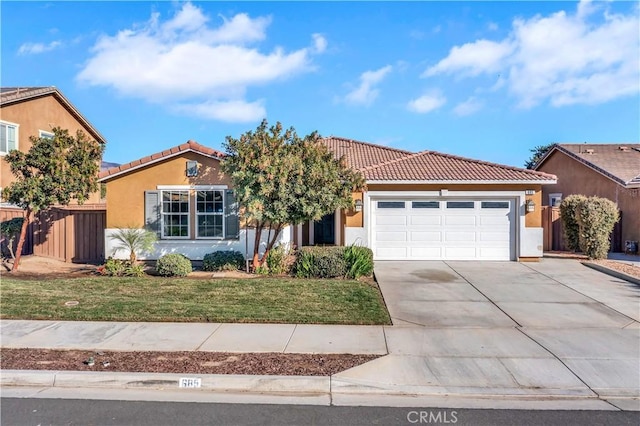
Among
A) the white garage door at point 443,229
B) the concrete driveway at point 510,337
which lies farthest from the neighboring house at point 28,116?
the concrete driveway at point 510,337

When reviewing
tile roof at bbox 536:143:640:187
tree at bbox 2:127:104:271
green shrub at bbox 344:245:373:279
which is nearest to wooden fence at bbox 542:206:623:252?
tile roof at bbox 536:143:640:187

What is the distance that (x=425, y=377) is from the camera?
563cm

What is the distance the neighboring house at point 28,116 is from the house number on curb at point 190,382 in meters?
16.0

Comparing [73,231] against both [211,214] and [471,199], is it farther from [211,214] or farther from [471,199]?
[471,199]

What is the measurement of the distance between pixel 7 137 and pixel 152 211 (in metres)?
10.1

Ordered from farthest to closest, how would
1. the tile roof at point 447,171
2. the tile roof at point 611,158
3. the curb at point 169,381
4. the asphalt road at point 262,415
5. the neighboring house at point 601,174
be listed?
the tile roof at point 611,158 → the neighboring house at point 601,174 → the tile roof at point 447,171 → the curb at point 169,381 → the asphalt road at point 262,415

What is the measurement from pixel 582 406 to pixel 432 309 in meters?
4.07

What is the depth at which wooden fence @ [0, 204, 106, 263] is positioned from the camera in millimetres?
15617

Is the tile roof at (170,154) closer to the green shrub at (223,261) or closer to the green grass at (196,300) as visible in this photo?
the green shrub at (223,261)

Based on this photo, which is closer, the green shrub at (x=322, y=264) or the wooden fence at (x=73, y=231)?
→ the green shrub at (x=322, y=264)

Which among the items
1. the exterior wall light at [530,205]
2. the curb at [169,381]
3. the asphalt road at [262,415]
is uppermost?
the exterior wall light at [530,205]

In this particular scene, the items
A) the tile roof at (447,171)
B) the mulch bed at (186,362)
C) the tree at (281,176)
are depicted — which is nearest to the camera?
the mulch bed at (186,362)

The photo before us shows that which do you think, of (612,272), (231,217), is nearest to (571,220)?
(612,272)

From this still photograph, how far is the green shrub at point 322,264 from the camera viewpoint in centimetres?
1212
